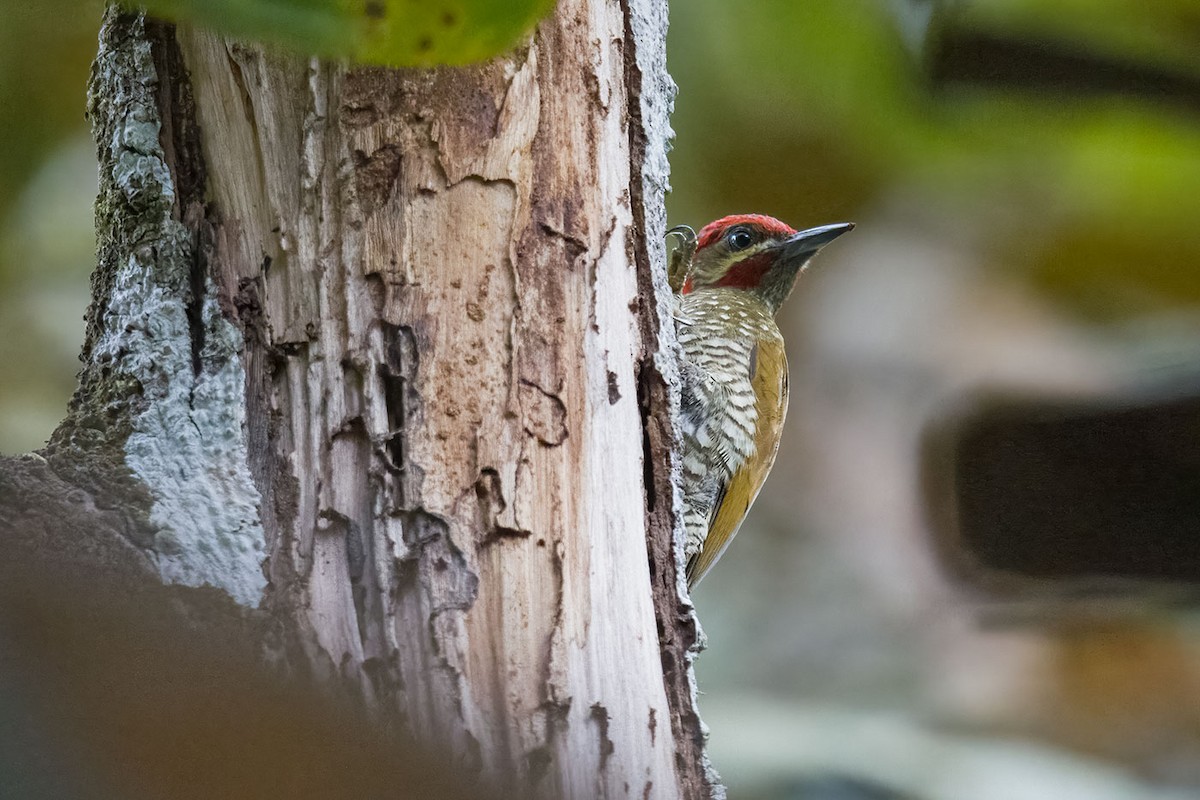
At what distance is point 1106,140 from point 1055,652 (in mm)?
1895

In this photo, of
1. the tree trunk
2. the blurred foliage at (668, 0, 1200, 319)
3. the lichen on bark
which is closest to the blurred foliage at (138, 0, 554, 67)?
the tree trunk

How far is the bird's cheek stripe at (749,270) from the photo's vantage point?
327 cm

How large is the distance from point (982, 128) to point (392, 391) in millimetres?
3083

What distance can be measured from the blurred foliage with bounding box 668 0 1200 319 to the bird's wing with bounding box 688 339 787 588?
0.99 m

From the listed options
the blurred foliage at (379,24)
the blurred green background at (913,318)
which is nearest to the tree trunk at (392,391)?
the blurred foliage at (379,24)

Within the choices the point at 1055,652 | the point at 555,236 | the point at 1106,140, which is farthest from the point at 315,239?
the point at 1055,652

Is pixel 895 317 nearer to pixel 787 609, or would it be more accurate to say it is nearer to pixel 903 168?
pixel 903 168

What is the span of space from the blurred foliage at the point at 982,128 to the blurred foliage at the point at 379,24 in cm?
270

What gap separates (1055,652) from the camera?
13.9 feet

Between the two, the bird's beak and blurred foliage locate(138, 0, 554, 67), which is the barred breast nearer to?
the bird's beak

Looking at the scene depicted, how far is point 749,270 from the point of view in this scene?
3.28 meters

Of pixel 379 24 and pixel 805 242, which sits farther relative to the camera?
pixel 805 242

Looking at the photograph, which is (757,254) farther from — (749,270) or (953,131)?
(953,131)

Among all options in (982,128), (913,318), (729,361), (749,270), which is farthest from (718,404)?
(913,318)
